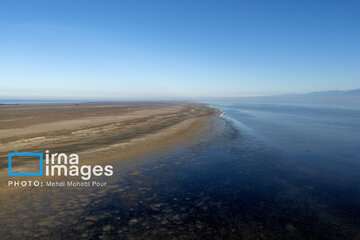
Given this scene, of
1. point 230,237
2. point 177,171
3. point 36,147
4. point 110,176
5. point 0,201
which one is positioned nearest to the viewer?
point 230,237

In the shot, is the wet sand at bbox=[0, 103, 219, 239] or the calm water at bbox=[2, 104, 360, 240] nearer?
the calm water at bbox=[2, 104, 360, 240]

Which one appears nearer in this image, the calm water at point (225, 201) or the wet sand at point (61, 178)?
the calm water at point (225, 201)

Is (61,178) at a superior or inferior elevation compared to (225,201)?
superior

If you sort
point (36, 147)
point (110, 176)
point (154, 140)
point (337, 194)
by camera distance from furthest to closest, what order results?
point (154, 140) → point (36, 147) → point (110, 176) → point (337, 194)

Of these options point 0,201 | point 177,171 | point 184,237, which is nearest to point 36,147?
point 0,201

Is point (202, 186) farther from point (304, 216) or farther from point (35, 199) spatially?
point (35, 199)

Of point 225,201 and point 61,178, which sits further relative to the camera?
point 61,178

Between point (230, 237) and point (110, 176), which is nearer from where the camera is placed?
point (230, 237)
